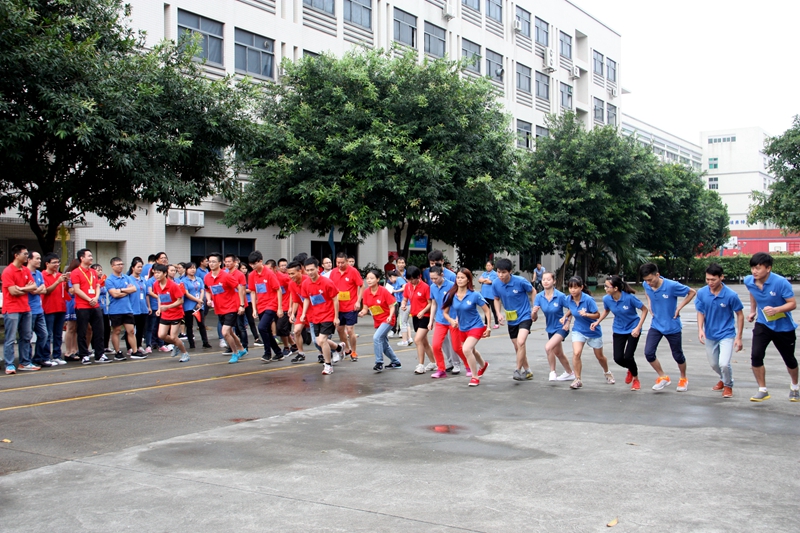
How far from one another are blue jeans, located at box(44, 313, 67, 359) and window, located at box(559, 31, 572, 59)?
136 ft

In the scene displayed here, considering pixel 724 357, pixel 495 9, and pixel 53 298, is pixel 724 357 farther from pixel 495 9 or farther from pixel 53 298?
pixel 495 9

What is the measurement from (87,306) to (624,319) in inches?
354

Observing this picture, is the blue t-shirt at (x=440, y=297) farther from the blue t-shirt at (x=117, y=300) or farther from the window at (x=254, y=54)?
the window at (x=254, y=54)

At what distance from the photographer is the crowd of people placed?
9211mm

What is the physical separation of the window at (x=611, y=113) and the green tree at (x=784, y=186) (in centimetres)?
1640

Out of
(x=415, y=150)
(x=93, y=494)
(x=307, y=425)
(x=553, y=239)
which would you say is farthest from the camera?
(x=553, y=239)

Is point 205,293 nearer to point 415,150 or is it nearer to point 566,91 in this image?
Result: point 415,150

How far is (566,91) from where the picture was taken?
49.2 metres

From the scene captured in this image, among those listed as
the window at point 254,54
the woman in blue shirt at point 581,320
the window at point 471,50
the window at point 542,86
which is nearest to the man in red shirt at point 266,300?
the woman in blue shirt at point 581,320

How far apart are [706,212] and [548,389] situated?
44.7m

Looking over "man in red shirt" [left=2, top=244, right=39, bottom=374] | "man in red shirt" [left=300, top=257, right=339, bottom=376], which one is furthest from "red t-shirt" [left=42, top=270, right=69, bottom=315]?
"man in red shirt" [left=300, top=257, right=339, bottom=376]

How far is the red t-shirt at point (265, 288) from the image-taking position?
13.1 metres

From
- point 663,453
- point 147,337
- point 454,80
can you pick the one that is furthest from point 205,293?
point 454,80

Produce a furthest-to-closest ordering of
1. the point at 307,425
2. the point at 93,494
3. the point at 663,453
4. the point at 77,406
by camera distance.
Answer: the point at 77,406 → the point at 307,425 → the point at 663,453 → the point at 93,494
